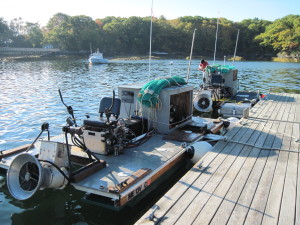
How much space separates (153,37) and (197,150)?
9860 centimetres

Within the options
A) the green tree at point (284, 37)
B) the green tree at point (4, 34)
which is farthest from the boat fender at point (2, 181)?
the green tree at point (4, 34)

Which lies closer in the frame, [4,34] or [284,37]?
[284,37]

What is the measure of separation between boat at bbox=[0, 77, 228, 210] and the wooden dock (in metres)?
0.79

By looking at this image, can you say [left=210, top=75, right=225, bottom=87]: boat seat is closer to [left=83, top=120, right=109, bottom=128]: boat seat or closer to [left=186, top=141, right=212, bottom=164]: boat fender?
[left=186, top=141, right=212, bottom=164]: boat fender

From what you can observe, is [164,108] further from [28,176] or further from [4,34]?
[4,34]

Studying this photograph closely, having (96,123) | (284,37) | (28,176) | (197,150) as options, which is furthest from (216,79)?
(284,37)

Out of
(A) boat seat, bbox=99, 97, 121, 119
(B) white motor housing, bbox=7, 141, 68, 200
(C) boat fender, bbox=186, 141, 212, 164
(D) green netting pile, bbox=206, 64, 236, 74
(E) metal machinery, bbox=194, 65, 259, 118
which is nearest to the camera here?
(B) white motor housing, bbox=7, 141, 68, 200

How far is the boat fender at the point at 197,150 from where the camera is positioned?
740 centimetres

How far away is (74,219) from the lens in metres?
5.91

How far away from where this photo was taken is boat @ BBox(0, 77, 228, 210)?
535 centimetres

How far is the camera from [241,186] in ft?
17.7

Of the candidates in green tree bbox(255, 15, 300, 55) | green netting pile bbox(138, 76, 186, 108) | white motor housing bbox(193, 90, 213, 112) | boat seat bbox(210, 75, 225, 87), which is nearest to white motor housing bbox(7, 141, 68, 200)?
green netting pile bbox(138, 76, 186, 108)

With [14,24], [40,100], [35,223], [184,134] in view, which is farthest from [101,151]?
[14,24]

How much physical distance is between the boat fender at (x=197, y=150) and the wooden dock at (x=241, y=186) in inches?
11.7
